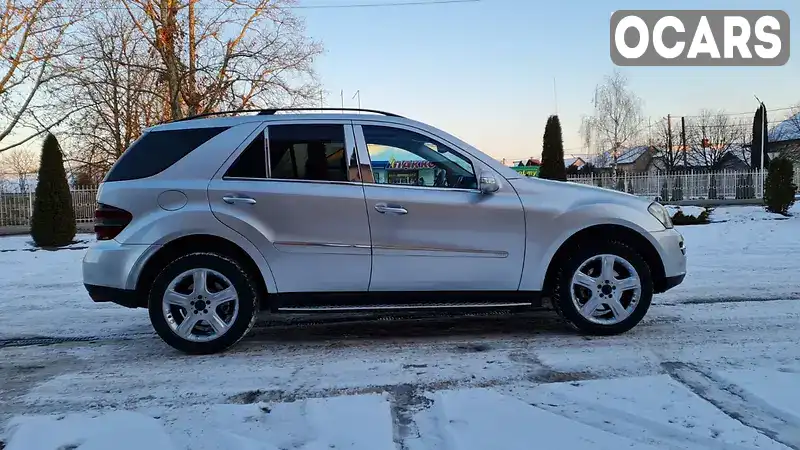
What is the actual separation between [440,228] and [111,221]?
2427 mm

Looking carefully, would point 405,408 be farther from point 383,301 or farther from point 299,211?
point 299,211

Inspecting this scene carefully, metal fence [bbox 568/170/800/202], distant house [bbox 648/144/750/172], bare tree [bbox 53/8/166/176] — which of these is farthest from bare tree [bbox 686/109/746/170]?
bare tree [bbox 53/8/166/176]

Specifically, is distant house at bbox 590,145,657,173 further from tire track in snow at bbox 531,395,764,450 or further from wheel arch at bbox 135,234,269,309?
tire track in snow at bbox 531,395,764,450

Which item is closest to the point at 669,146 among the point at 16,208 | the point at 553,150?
the point at 553,150

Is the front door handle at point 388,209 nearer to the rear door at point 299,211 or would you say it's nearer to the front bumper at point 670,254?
the rear door at point 299,211

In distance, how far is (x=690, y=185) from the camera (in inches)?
1156

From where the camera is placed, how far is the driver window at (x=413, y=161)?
4.19 metres

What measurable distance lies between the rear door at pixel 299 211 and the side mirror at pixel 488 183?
0.92 meters

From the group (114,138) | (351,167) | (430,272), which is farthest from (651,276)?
(114,138)

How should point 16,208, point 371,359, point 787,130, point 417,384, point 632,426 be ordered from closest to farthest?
point 632,426, point 417,384, point 371,359, point 16,208, point 787,130

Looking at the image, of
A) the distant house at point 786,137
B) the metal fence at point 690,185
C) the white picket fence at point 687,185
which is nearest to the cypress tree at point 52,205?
the white picket fence at point 687,185

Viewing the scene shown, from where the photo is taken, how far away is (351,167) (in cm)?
414

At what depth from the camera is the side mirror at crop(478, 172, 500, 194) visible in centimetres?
412

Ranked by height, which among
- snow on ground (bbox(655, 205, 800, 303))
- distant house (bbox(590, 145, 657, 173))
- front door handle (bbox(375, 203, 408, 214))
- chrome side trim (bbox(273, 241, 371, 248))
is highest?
distant house (bbox(590, 145, 657, 173))
